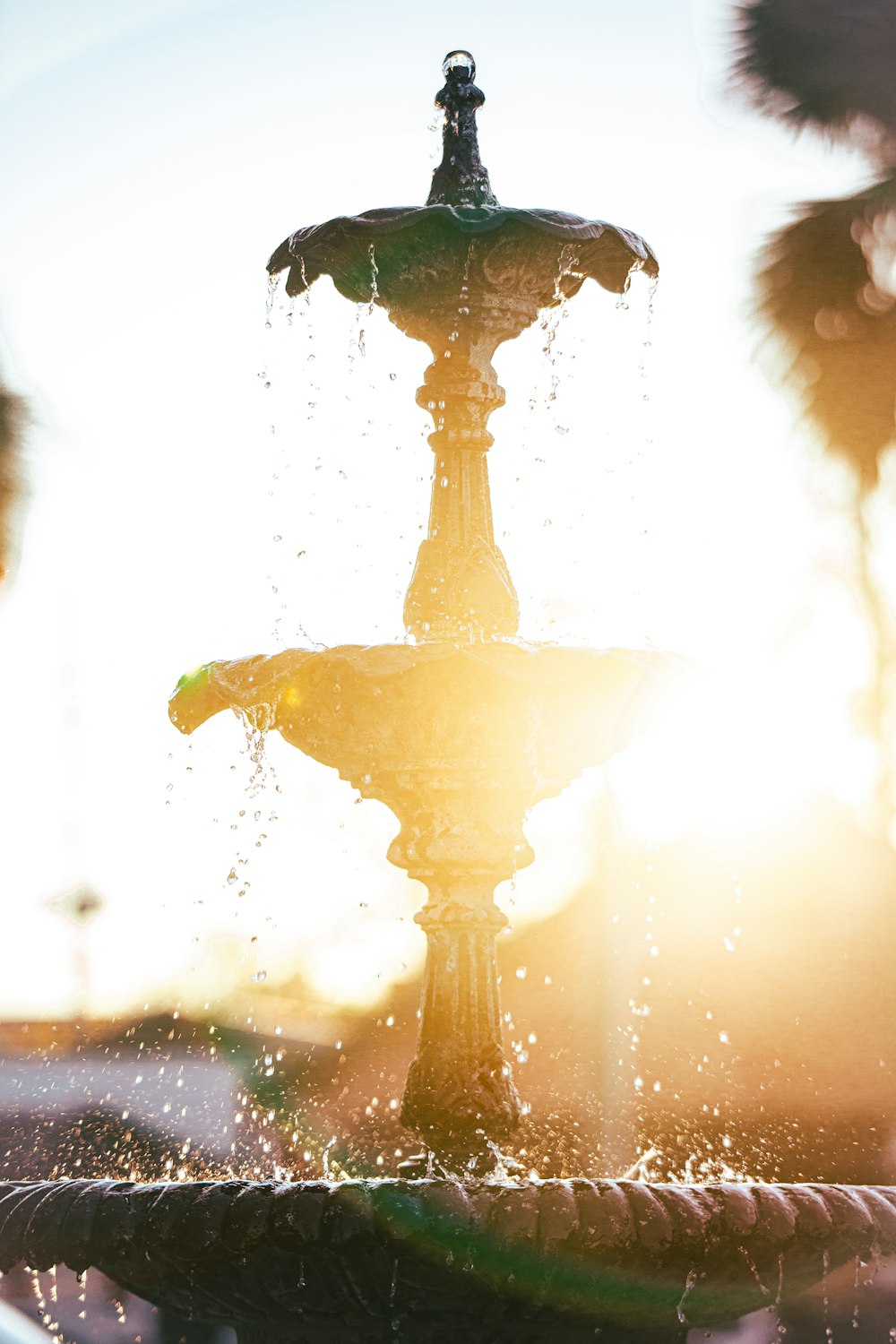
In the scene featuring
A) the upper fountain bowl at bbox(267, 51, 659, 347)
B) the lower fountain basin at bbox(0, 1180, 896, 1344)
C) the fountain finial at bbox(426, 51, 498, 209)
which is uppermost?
the fountain finial at bbox(426, 51, 498, 209)

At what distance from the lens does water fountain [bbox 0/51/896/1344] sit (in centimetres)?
274

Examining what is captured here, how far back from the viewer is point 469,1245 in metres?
2.70

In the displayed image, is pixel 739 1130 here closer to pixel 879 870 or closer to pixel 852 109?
pixel 879 870

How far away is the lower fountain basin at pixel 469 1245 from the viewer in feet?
8.88

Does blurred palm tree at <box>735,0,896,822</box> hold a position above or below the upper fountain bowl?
above

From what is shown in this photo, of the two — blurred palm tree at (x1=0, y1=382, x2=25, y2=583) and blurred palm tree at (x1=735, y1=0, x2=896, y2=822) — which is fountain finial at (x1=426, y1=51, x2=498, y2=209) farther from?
blurred palm tree at (x1=735, y1=0, x2=896, y2=822)

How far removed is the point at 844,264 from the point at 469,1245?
8.80 meters

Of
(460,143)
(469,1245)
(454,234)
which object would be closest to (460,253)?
Result: (454,234)

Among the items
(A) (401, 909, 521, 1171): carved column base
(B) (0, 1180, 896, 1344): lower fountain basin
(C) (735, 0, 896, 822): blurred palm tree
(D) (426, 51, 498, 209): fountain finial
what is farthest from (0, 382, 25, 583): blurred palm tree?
(C) (735, 0, 896, 822): blurred palm tree

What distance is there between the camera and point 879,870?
886 centimetres

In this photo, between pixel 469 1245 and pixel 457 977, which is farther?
pixel 457 977

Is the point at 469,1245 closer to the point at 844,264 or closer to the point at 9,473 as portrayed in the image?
the point at 9,473

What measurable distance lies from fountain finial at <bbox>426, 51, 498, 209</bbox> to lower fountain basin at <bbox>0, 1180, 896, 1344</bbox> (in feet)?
9.99

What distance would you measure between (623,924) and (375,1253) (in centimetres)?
553
